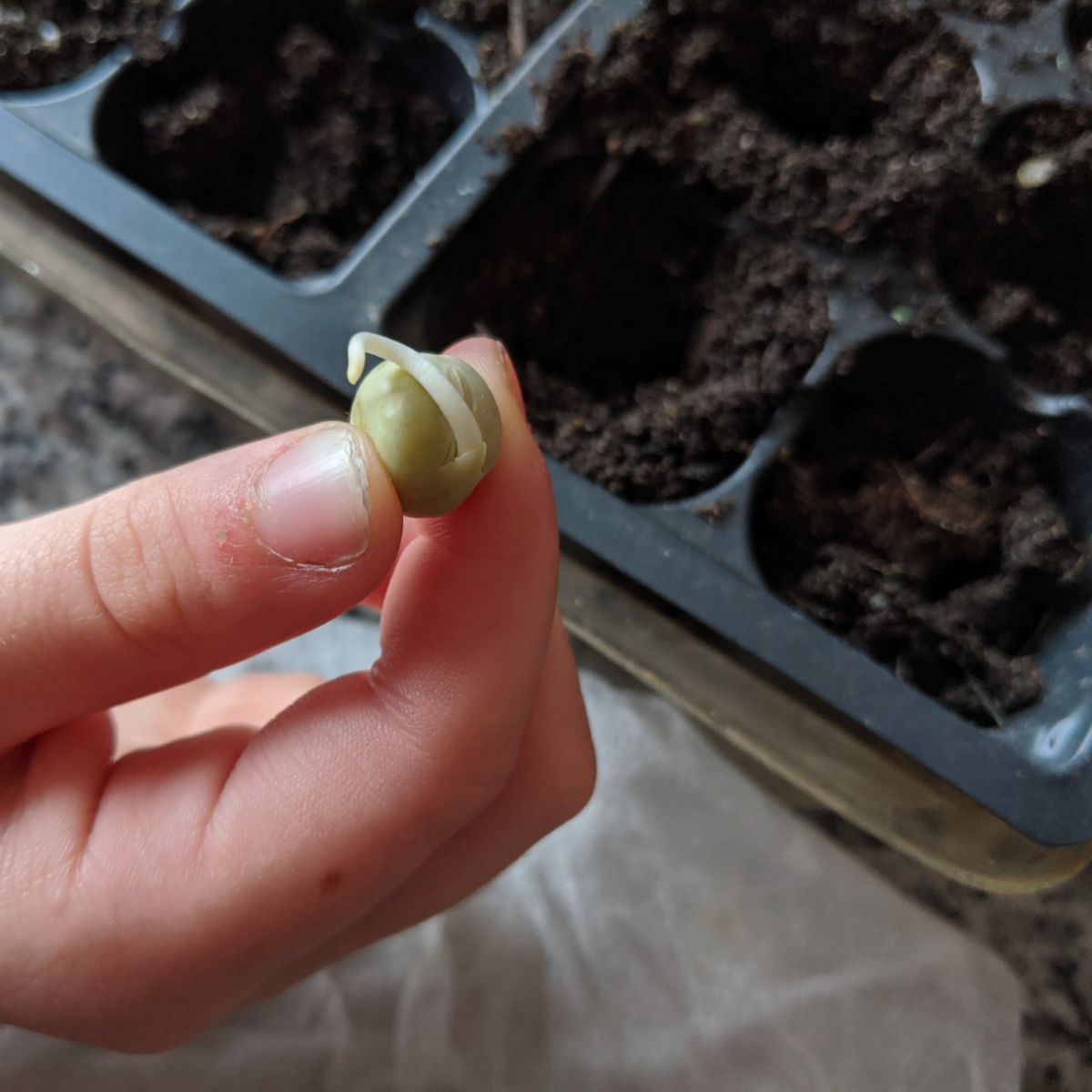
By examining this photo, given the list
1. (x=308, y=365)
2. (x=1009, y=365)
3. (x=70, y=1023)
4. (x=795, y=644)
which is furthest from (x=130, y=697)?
(x=1009, y=365)

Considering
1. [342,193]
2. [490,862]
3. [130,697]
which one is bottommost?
[490,862]

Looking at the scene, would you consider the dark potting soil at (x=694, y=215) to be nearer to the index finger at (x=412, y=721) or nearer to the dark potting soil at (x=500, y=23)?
the dark potting soil at (x=500, y=23)

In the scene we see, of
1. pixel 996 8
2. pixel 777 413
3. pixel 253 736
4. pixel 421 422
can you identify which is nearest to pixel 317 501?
pixel 421 422

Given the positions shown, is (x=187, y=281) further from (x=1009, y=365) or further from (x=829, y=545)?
(x=1009, y=365)

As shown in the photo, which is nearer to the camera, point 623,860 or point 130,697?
point 130,697

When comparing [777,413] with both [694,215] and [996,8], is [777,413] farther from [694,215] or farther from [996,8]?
[996,8]

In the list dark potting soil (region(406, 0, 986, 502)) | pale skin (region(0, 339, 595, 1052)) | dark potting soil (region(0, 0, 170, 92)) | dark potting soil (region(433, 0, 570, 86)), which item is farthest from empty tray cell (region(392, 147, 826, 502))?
dark potting soil (region(0, 0, 170, 92))
